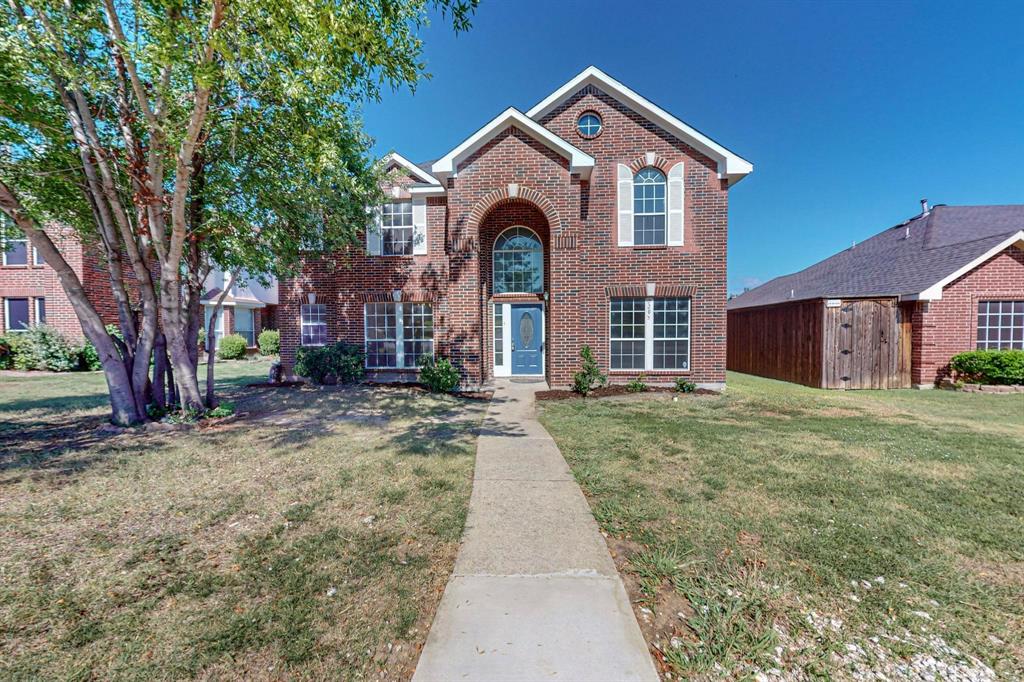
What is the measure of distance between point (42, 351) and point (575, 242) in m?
19.2

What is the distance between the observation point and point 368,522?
352 centimetres

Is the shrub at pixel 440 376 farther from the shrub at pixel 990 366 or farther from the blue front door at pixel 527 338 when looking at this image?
the shrub at pixel 990 366

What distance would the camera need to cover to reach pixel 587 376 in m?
9.97

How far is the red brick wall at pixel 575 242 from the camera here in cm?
1038

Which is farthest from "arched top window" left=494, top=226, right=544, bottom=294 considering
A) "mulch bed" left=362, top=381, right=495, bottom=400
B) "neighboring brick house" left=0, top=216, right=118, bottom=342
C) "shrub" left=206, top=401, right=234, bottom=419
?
"neighboring brick house" left=0, top=216, right=118, bottom=342

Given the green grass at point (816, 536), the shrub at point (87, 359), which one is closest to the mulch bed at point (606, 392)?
the green grass at point (816, 536)

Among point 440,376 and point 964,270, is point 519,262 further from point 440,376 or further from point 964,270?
point 964,270

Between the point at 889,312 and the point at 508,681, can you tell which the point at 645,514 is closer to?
the point at 508,681

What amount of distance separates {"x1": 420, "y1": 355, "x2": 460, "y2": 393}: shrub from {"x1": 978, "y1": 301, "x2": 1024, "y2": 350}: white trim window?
50.4ft

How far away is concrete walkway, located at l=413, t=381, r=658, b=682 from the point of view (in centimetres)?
205

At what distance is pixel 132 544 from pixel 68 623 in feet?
3.06

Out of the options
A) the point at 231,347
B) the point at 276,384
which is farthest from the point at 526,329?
the point at 231,347

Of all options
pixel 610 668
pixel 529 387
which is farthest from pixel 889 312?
pixel 610 668

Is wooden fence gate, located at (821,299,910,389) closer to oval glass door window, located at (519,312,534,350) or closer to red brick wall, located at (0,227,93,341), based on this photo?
oval glass door window, located at (519,312,534,350)
